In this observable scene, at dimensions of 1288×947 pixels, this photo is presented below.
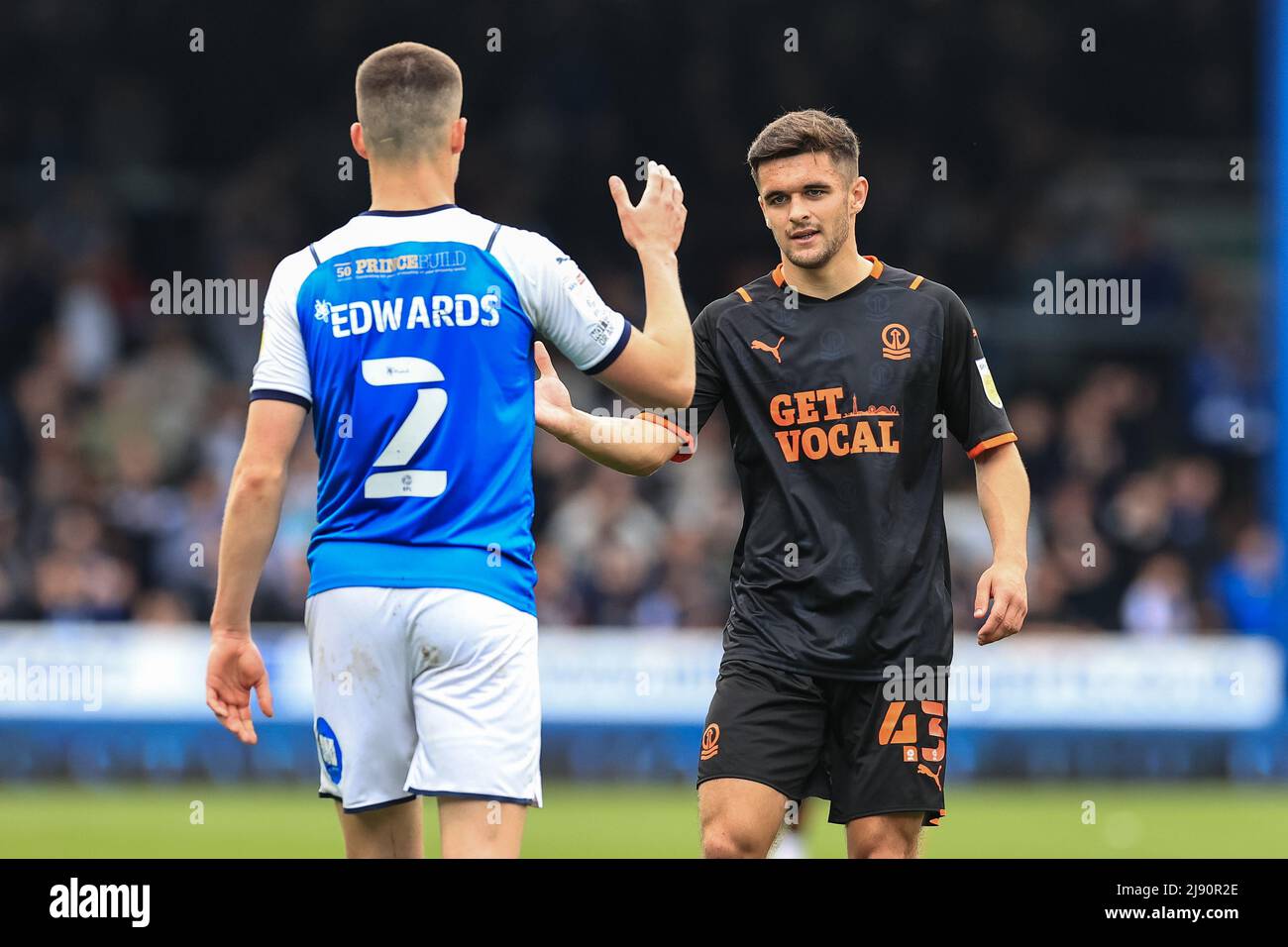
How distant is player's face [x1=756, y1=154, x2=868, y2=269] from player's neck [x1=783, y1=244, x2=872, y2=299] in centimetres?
8

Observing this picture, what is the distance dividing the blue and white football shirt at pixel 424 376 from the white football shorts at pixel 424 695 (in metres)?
0.07

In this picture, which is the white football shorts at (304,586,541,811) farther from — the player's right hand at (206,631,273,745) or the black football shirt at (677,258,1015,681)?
the black football shirt at (677,258,1015,681)

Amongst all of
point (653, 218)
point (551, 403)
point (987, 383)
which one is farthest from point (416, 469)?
point (987, 383)

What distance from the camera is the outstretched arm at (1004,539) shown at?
5.50 metres

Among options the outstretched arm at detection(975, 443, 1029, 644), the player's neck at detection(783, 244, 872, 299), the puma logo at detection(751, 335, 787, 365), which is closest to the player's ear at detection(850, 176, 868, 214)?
the player's neck at detection(783, 244, 872, 299)

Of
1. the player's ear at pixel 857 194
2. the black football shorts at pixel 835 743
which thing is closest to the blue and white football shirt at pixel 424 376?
the black football shorts at pixel 835 743

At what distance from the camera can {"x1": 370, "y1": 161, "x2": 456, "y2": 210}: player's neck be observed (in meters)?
4.71

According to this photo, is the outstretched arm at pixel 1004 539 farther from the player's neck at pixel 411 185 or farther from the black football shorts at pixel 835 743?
the player's neck at pixel 411 185

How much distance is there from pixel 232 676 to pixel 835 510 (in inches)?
72.6

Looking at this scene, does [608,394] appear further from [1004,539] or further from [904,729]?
[904,729]

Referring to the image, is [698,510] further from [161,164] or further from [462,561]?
[462,561]

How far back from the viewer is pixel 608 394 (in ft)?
54.7

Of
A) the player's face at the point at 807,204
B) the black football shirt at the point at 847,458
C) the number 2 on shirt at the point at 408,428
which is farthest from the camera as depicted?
the player's face at the point at 807,204

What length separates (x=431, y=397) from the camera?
4.55 m
